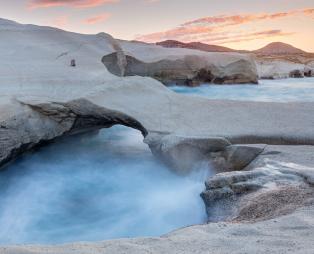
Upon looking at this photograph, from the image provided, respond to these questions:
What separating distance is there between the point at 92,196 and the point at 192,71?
46.9ft

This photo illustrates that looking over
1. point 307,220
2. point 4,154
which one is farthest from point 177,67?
point 307,220

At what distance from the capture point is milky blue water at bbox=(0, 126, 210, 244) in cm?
513

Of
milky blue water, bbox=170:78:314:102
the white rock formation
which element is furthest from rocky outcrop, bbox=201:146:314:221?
milky blue water, bbox=170:78:314:102

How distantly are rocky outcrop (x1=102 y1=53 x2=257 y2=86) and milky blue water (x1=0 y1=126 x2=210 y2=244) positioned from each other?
10.7 m

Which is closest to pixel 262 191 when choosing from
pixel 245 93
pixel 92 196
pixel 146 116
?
pixel 92 196

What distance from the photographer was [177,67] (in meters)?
19.4

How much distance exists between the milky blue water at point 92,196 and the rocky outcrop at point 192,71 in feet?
35.1

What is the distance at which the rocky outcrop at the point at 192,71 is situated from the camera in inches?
741

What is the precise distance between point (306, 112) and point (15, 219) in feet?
16.1

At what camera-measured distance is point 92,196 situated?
6.24 metres

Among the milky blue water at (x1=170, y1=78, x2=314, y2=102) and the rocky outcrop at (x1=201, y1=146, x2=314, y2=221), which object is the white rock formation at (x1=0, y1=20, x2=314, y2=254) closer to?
the rocky outcrop at (x1=201, y1=146, x2=314, y2=221)

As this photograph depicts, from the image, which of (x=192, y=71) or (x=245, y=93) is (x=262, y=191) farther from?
(x=192, y=71)

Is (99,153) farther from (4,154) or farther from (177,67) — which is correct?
(177,67)

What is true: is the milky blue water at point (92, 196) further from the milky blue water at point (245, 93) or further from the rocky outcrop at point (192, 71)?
the rocky outcrop at point (192, 71)
